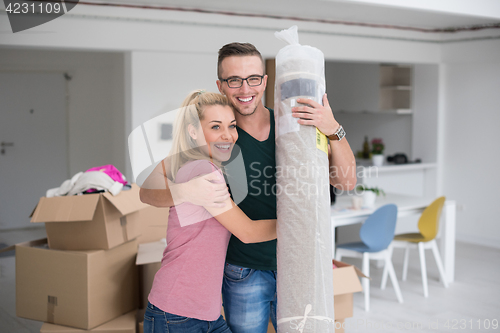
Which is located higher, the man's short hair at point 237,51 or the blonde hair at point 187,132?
the man's short hair at point 237,51

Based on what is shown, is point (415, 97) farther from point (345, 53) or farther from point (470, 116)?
point (345, 53)

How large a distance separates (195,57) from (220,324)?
346 centimetres

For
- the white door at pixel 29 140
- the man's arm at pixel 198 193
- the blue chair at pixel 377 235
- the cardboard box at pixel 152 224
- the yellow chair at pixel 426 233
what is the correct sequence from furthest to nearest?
the white door at pixel 29 140, the yellow chair at pixel 426 233, the blue chair at pixel 377 235, the cardboard box at pixel 152 224, the man's arm at pixel 198 193

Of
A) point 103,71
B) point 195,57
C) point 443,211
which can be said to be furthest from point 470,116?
point 103,71

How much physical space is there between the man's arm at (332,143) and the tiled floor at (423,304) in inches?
76.8

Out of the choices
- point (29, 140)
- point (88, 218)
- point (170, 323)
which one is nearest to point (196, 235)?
point (170, 323)

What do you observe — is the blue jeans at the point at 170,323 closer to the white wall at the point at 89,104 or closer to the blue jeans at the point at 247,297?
the blue jeans at the point at 247,297

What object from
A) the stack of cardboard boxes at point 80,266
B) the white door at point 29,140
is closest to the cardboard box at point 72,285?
the stack of cardboard boxes at point 80,266

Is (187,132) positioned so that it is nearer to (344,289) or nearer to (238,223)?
(238,223)

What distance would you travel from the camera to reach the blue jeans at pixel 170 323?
1.36 m

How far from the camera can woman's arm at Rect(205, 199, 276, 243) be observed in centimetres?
131

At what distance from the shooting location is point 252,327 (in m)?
1.51

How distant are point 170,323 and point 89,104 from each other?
5690mm

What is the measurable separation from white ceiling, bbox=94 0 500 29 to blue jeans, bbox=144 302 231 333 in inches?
119
